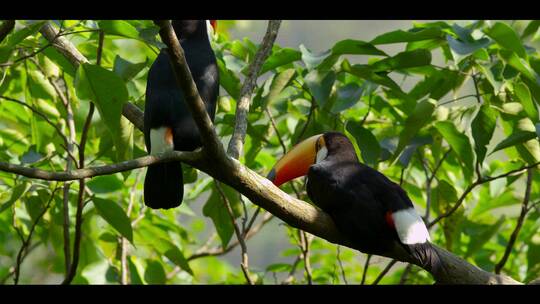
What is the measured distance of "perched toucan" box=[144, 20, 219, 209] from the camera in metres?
2.97

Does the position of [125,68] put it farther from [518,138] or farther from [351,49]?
[518,138]

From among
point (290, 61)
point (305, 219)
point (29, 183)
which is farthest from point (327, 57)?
point (29, 183)

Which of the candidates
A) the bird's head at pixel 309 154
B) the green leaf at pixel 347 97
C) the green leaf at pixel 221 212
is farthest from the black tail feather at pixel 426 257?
the green leaf at pixel 221 212

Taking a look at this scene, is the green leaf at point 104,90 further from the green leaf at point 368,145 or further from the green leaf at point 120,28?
the green leaf at point 368,145

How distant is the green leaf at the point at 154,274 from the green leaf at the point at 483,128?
1.35 m

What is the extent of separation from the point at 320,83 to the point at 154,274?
1.08 m

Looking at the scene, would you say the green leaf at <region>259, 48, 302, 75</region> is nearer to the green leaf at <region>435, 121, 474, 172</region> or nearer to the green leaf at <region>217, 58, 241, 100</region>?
the green leaf at <region>217, 58, 241, 100</region>

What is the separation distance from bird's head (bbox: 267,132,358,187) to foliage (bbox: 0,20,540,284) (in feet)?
0.20

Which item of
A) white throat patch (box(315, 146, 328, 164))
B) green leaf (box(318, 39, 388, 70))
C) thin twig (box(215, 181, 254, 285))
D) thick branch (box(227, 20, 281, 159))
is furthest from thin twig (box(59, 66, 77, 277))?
green leaf (box(318, 39, 388, 70))

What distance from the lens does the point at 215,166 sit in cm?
224

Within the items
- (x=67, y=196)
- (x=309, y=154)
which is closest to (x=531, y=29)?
(x=309, y=154)

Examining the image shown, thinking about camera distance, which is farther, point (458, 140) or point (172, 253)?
point (172, 253)

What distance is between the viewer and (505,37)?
286 cm
